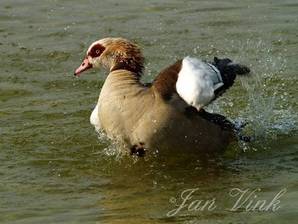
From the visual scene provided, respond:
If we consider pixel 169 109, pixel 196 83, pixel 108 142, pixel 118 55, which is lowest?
pixel 108 142

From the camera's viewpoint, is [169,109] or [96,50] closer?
[169,109]

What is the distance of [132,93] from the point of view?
8.27 metres

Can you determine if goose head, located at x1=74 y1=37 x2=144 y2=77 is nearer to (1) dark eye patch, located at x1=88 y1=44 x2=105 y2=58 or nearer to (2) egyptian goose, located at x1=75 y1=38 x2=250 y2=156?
(1) dark eye patch, located at x1=88 y1=44 x2=105 y2=58

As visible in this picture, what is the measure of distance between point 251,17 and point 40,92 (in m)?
4.21

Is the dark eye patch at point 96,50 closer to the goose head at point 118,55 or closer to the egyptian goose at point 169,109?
the goose head at point 118,55

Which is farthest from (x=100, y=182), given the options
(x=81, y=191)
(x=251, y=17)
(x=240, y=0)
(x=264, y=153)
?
(x=240, y=0)

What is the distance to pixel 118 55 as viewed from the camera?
8859 millimetres

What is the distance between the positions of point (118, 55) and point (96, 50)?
269 mm

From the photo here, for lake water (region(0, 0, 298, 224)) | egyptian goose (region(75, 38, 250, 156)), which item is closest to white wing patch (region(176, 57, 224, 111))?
egyptian goose (region(75, 38, 250, 156))

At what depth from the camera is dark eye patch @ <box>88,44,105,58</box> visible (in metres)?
8.98

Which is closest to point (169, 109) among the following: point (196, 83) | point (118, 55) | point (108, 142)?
point (196, 83)

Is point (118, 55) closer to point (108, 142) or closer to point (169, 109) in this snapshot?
point (108, 142)

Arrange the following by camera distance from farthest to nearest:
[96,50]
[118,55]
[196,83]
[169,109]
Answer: [96,50]
[118,55]
[169,109]
[196,83]

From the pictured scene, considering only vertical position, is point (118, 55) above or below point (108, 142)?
above
